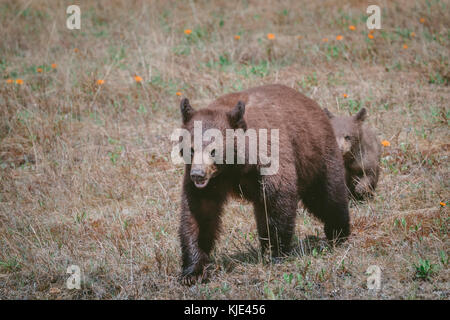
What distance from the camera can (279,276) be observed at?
15.6 feet

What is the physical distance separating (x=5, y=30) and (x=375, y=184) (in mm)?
7346

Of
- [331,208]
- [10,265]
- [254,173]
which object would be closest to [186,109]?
[254,173]

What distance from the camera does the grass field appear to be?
477 cm

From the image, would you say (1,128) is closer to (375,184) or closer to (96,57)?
(96,57)

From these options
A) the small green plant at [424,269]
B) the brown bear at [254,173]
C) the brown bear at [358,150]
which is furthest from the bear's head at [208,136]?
the brown bear at [358,150]

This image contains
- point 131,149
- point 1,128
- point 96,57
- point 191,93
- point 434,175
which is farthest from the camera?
point 96,57

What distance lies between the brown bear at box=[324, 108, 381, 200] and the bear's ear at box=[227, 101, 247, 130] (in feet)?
8.21

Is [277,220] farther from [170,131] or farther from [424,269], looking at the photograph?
[170,131]

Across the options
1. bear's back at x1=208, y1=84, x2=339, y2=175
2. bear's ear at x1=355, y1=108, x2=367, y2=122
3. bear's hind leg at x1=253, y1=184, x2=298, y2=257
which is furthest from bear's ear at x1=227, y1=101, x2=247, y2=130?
bear's ear at x1=355, y1=108, x2=367, y2=122

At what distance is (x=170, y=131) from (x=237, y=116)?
361 cm

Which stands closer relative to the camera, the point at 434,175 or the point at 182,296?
the point at 182,296

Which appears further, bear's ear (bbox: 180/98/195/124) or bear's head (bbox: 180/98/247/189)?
bear's ear (bbox: 180/98/195/124)

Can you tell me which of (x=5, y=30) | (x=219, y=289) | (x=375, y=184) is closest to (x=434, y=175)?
(x=375, y=184)

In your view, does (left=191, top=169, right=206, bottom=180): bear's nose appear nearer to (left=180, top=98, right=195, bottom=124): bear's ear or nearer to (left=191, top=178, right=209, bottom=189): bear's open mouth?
(left=191, top=178, right=209, bottom=189): bear's open mouth
